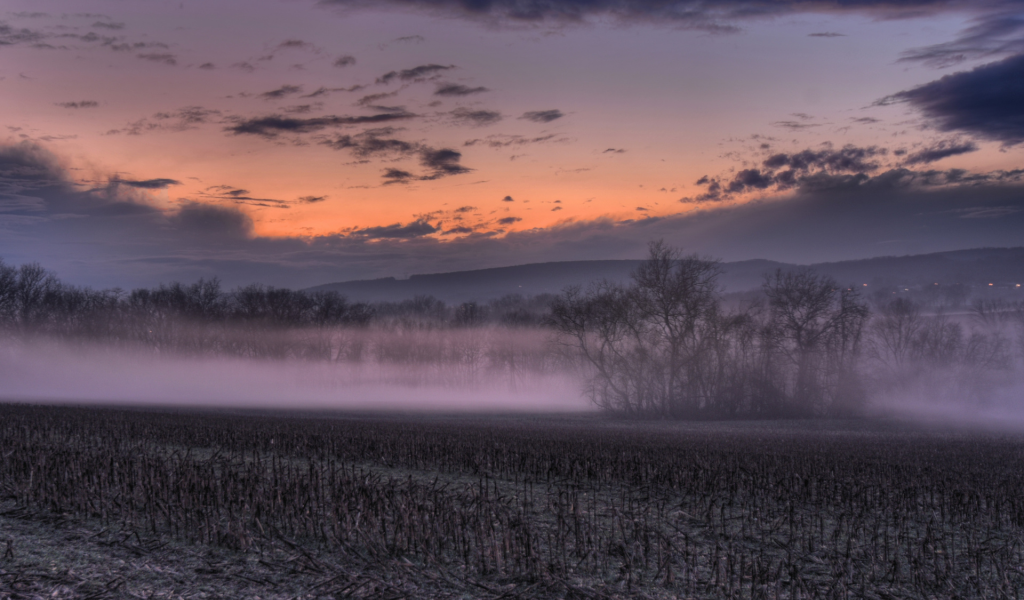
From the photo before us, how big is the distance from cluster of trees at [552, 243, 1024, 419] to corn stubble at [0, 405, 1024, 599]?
32.4m

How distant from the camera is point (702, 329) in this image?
49906 mm

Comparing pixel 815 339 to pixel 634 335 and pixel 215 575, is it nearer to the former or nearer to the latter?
pixel 634 335

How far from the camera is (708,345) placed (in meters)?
49.3

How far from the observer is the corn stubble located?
8.09 metres

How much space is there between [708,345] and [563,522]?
41.5 meters

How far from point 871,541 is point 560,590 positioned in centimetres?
516

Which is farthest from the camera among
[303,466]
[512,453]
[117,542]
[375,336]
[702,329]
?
[375,336]

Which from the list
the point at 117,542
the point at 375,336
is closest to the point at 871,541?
the point at 117,542

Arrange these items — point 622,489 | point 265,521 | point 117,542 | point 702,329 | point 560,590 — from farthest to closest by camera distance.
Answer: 1. point 702,329
2. point 622,489
3. point 265,521
4. point 117,542
5. point 560,590

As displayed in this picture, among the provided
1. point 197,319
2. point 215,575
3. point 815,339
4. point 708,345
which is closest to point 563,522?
point 215,575

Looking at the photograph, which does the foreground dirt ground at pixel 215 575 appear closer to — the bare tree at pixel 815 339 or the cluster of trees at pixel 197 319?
the bare tree at pixel 815 339

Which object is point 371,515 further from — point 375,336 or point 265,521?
point 375,336

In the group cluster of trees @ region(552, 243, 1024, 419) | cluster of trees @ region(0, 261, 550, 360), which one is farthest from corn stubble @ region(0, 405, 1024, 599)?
cluster of trees @ region(0, 261, 550, 360)

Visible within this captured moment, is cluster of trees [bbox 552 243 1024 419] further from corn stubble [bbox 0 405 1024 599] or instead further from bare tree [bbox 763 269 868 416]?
corn stubble [bbox 0 405 1024 599]
